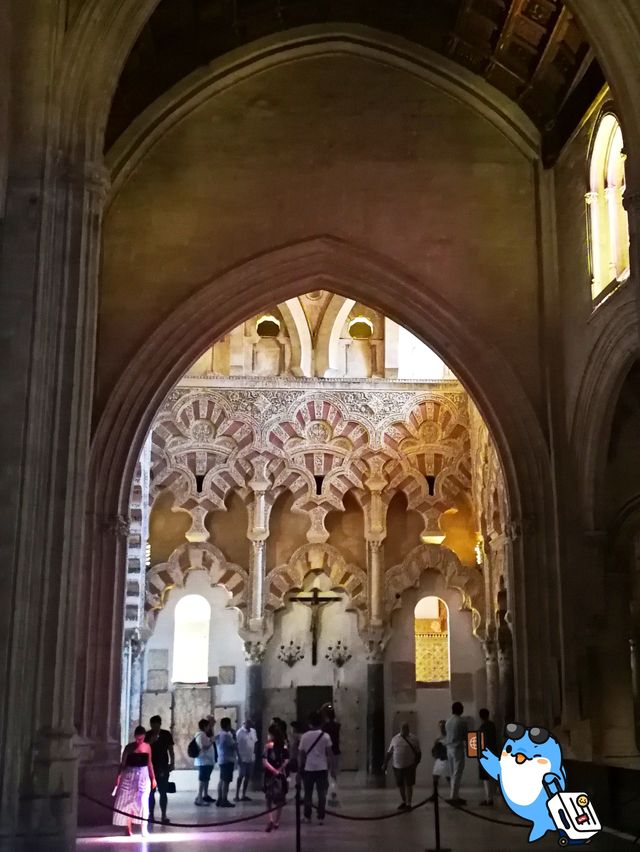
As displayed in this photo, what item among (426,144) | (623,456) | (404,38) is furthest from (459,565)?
(404,38)

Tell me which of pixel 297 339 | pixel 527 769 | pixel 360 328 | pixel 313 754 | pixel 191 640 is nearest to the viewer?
pixel 527 769

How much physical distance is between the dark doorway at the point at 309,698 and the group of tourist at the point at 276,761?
2.94m

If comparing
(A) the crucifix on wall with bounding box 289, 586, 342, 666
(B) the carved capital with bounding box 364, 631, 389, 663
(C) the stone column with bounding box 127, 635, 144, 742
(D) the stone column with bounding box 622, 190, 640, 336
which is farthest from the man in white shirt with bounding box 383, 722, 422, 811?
(C) the stone column with bounding box 127, 635, 144, 742

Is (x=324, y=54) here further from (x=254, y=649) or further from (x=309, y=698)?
(x=309, y=698)

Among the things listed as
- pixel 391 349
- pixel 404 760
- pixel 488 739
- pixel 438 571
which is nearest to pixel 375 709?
pixel 438 571

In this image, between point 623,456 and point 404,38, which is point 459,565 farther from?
point 404,38

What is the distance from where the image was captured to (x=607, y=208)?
1332cm

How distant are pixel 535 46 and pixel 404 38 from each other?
2019 mm

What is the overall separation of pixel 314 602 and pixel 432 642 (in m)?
2.37

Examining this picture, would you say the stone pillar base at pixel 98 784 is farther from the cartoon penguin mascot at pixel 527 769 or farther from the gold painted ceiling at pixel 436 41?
the gold painted ceiling at pixel 436 41

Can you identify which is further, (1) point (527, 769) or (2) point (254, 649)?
(2) point (254, 649)

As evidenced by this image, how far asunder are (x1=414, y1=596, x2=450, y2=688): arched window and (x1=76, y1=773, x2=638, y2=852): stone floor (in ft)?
19.2

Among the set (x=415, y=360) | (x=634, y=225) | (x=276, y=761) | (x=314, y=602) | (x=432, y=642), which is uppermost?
(x=415, y=360)

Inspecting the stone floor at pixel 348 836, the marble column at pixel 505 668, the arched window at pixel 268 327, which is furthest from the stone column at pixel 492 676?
the arched window at pixel 268 327
